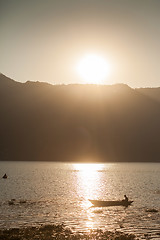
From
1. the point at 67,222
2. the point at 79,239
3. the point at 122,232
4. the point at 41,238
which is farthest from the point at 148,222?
the point at 41,238

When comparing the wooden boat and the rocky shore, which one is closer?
the rocky shore

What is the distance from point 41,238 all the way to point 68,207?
24.4 meters

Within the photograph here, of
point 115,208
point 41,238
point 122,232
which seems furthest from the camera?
point 115,208

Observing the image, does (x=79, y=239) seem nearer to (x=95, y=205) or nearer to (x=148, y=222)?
(x=148, y=222)

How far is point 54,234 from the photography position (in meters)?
35.7

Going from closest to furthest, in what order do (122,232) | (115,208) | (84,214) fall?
(122,232), (84,214), (115,208)

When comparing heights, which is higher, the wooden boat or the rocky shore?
the wooden boat

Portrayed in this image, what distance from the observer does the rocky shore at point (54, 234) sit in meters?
34.1

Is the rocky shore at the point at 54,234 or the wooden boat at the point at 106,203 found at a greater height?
the wooden boat at the point at 106,203

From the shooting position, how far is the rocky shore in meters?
34.1

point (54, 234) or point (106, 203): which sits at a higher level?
point (106, 203)

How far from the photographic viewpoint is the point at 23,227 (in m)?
39.5

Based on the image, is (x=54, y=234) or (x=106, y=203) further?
(x=106, y=203)

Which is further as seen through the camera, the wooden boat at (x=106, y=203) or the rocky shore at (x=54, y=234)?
the wooden boat at (x=106, y=203)
